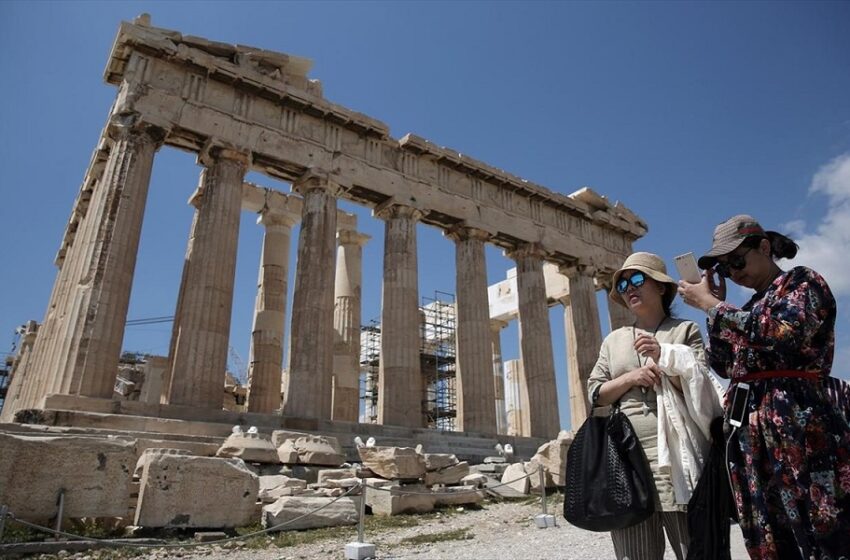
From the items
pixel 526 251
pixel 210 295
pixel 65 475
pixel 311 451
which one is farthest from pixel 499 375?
pixel 65 475

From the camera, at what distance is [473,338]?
2139 cm

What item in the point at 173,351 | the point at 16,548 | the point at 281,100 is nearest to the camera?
the point at 16,548

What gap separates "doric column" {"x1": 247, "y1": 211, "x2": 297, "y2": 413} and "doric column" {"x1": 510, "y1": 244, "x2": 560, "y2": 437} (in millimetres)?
9209

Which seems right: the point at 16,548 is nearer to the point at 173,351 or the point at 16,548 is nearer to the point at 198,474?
the point at 198,474

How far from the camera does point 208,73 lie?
17609mm

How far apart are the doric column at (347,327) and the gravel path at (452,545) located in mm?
11728

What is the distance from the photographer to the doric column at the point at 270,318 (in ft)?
63.6

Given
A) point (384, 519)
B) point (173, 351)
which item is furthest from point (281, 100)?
point (384, 519)

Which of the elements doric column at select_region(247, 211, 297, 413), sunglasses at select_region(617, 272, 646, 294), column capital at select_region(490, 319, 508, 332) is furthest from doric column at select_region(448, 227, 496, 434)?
sunglasses at select_region(617, 272, 646, 294)

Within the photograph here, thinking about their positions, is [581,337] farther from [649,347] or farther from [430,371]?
[649,347]

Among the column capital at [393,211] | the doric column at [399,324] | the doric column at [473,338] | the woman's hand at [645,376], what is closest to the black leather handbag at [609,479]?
the woman's hand at [645,376]

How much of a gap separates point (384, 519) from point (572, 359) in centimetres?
1853

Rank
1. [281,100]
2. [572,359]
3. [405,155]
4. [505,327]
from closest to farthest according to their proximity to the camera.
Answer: [281,100] → [405,155] → [572,359] → [505,327]

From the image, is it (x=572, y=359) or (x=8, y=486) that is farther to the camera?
(x=572, y=359)
